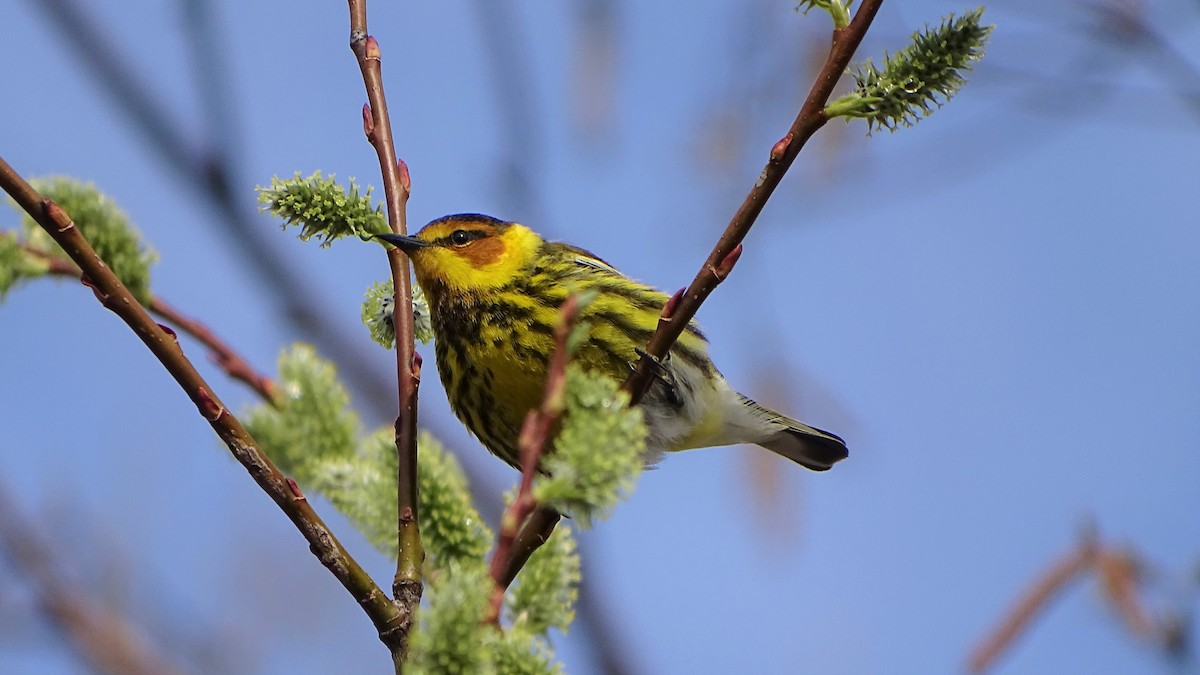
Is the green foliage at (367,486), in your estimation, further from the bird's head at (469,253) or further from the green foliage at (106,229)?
the bird's head at (469,253)

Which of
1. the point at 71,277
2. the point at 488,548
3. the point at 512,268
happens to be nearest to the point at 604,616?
the point at 512,268

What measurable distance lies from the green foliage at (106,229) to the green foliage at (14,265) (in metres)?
0.08

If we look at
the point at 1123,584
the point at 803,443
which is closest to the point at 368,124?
the point at 1123,584

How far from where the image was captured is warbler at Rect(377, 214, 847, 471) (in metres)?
3.26

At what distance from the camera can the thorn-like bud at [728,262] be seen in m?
1.82

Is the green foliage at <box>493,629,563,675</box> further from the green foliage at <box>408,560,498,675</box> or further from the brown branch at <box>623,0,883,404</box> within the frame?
the brown branch at <box>623,0,883,404</box>

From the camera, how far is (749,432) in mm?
4316

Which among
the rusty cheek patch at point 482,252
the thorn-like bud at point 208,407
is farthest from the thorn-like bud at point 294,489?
the rusty cheek patch at point 482,252

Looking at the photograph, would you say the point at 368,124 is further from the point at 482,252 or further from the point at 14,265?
the point at 482,252

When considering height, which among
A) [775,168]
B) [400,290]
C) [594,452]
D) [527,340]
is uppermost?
[527,340]

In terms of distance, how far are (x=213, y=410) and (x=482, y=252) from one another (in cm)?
198

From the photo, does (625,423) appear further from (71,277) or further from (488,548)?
(71,277)

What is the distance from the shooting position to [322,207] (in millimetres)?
1929

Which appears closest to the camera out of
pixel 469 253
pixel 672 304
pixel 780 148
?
pixel 780 148
